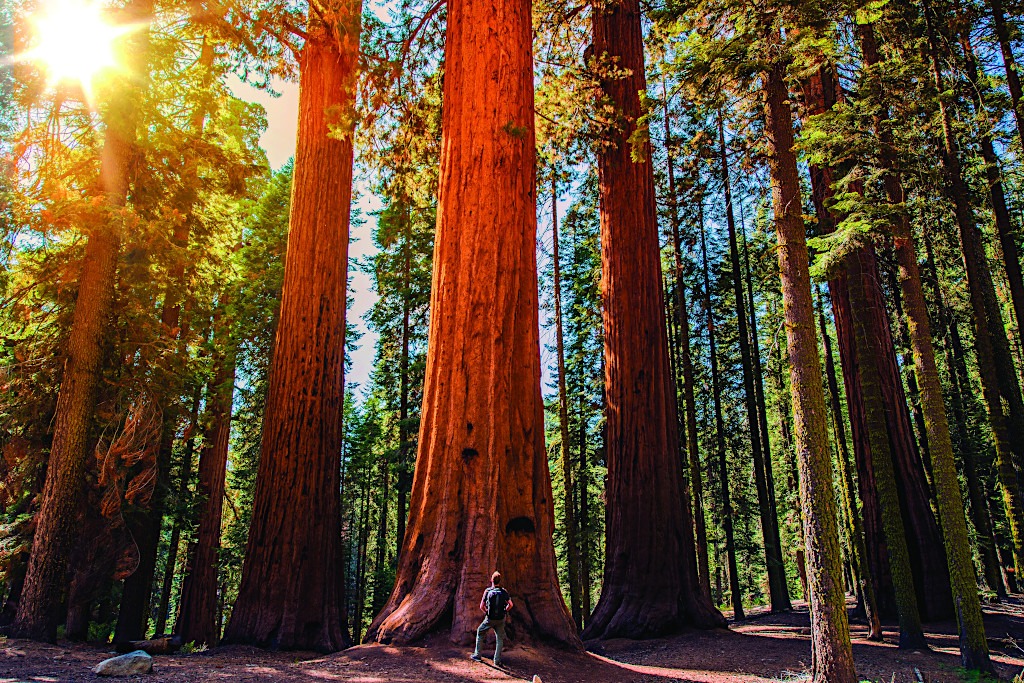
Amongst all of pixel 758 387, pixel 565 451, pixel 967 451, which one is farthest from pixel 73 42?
pixel 967 451

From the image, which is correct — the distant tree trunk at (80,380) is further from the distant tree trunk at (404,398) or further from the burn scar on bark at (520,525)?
the burn scar on bark at (520,525)

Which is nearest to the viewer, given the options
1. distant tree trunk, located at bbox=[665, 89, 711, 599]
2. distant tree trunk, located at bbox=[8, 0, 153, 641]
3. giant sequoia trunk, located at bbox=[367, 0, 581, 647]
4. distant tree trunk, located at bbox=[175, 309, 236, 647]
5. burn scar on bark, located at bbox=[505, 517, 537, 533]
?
giant sequoia trunk, located at bbox=[367, 0, 581, 647]

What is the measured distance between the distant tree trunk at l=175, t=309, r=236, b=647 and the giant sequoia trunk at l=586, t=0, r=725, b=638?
973 cm

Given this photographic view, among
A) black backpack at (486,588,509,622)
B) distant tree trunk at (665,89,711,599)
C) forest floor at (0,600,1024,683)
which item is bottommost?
forest floor at (0,600,1024,683)

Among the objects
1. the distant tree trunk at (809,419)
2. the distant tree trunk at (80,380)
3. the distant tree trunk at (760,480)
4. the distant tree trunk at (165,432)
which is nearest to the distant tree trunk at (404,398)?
the distant tree trunk at (165,432)

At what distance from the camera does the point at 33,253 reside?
11.5 metres

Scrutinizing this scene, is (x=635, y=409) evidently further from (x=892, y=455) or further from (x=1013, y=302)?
(x=1013, y=302)

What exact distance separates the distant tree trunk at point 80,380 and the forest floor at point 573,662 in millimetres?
811

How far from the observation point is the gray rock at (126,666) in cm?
556

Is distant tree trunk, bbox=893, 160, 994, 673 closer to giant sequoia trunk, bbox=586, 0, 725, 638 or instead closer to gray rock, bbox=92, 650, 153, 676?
giant sequoia trunk, bbox=586, 0, 725, 638

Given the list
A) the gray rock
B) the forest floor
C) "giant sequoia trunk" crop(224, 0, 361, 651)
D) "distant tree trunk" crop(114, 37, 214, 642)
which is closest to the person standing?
the forest floor

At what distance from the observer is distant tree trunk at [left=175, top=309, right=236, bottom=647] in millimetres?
14500

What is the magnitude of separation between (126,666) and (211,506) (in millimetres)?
10210

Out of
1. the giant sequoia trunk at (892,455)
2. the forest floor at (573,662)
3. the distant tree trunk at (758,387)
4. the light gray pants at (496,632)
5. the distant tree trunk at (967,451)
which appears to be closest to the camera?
the forest floor at (573,662)
